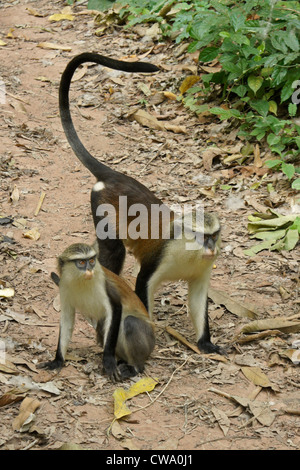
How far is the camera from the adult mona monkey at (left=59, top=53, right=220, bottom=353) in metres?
5.17

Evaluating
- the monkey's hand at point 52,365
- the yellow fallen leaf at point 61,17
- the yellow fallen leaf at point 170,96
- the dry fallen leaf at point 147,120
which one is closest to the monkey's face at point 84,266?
the monkey's hand at point 52,365

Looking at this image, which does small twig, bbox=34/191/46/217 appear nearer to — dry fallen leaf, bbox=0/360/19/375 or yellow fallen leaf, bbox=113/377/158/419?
dry fallen leaf, bbox=0/360/19/375

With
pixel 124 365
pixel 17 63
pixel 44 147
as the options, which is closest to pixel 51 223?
pixel 44 147

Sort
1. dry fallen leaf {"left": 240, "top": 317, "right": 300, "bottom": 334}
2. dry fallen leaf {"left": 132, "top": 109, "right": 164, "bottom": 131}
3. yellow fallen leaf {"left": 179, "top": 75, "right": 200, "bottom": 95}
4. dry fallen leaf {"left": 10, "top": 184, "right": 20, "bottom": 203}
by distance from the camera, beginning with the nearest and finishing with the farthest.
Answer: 1. dry fallen leaf {"left": 240, "top": 317, "right": 300, "bottom": 334}
2. dry fallen leaf {"left": 10, "top": 184, "right": 20, "bottom": 203}
3. dry fallen leaf {"left": 132, "top": 109, "right": 164, "bottom": 131}
4. yellow fallen leaf {"left": 179, "top": 75, "right": 200, "bottom": 95}

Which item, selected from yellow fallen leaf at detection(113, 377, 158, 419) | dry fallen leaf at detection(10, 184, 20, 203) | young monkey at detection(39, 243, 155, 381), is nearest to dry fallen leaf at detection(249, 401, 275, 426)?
yellow fallen leaf at detection(113, 377, 158, 419)

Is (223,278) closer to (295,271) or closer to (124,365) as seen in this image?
(295,271)

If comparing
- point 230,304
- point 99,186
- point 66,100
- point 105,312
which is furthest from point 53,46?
point 105,312

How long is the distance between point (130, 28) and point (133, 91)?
183cm

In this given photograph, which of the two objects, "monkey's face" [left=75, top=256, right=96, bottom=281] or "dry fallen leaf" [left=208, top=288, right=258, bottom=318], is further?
"dry fallen leaf" [left=208, top=288, right=258, bottom=318]

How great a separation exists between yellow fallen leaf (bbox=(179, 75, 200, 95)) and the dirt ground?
20 centimetres

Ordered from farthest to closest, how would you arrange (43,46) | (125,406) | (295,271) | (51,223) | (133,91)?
(43,46) < (133,91) < (51,223) < (295,271) < (125,406)

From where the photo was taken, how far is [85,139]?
8.84 meters

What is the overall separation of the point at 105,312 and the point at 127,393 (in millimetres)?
625

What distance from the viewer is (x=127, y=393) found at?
184 inches
